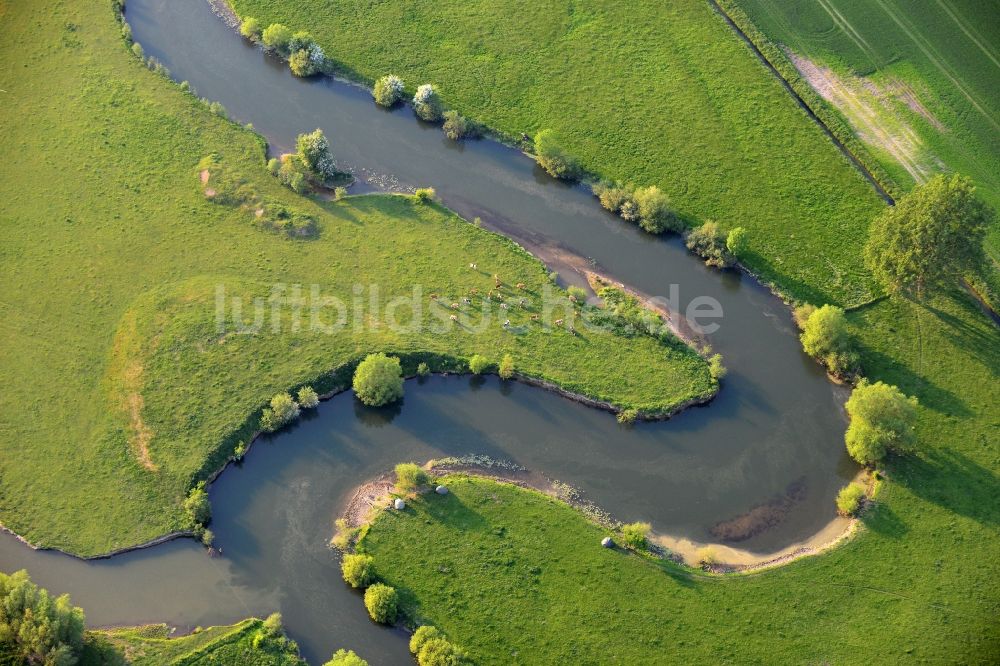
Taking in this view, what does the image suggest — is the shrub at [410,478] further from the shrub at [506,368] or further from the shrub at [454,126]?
the shrub at [454,126]

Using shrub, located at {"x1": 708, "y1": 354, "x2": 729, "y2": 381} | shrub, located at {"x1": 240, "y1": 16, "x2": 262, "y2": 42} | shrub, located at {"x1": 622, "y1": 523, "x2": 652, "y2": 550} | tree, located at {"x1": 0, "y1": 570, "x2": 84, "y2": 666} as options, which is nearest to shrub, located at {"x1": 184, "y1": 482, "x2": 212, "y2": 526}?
tree, located at {"x1": 0, "y1": 570, "x2": 84, "y2": 666}

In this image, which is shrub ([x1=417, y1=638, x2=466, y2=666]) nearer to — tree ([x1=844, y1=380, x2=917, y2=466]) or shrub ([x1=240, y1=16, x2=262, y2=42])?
tree ([x1=844, y1=380, x2=917, y2=466])

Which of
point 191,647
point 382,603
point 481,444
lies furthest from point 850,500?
point 191,647

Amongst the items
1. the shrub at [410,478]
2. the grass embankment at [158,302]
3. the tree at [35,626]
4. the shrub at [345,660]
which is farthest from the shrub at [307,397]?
the tree at [35,626]

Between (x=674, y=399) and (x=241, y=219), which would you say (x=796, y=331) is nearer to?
(x=674, y=399)

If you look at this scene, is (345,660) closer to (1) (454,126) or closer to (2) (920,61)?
(1) (454,126)

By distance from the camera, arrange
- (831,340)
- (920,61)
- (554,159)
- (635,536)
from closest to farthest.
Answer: (635,536)
(831,340)
(554,159)
(920,61)
